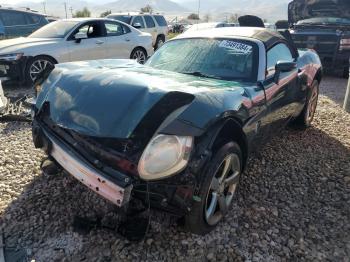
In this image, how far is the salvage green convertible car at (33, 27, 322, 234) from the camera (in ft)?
7.68

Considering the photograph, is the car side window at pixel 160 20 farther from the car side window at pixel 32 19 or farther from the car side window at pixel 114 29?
the car side window at pixel 114 29

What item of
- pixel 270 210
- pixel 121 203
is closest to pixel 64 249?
pixel 121 203

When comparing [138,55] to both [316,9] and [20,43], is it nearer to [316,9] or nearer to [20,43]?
[20,43]

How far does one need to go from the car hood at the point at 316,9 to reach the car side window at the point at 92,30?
6.19 metres

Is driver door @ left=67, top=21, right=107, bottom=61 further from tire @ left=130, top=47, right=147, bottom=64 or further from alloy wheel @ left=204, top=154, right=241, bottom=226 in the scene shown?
alloy wheel @ left=204, top=154, right=241, bottom=226

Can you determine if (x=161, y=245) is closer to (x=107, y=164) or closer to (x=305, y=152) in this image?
(x=107, y=164)

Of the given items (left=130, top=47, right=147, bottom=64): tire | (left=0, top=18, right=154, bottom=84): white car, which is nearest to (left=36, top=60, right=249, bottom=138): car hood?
(left=0, top=18, right=154, bottom=84): white car

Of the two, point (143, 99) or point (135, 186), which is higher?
point (143, 99)

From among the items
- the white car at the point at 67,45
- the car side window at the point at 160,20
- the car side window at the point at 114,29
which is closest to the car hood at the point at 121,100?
the white car at the point at 67,45

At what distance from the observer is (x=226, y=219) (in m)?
3.08

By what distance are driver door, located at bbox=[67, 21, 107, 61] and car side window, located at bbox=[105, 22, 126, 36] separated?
190 millimetres

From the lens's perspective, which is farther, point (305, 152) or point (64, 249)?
point (305, 152)

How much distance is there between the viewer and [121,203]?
7.36ft

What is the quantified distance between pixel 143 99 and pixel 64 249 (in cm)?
127
